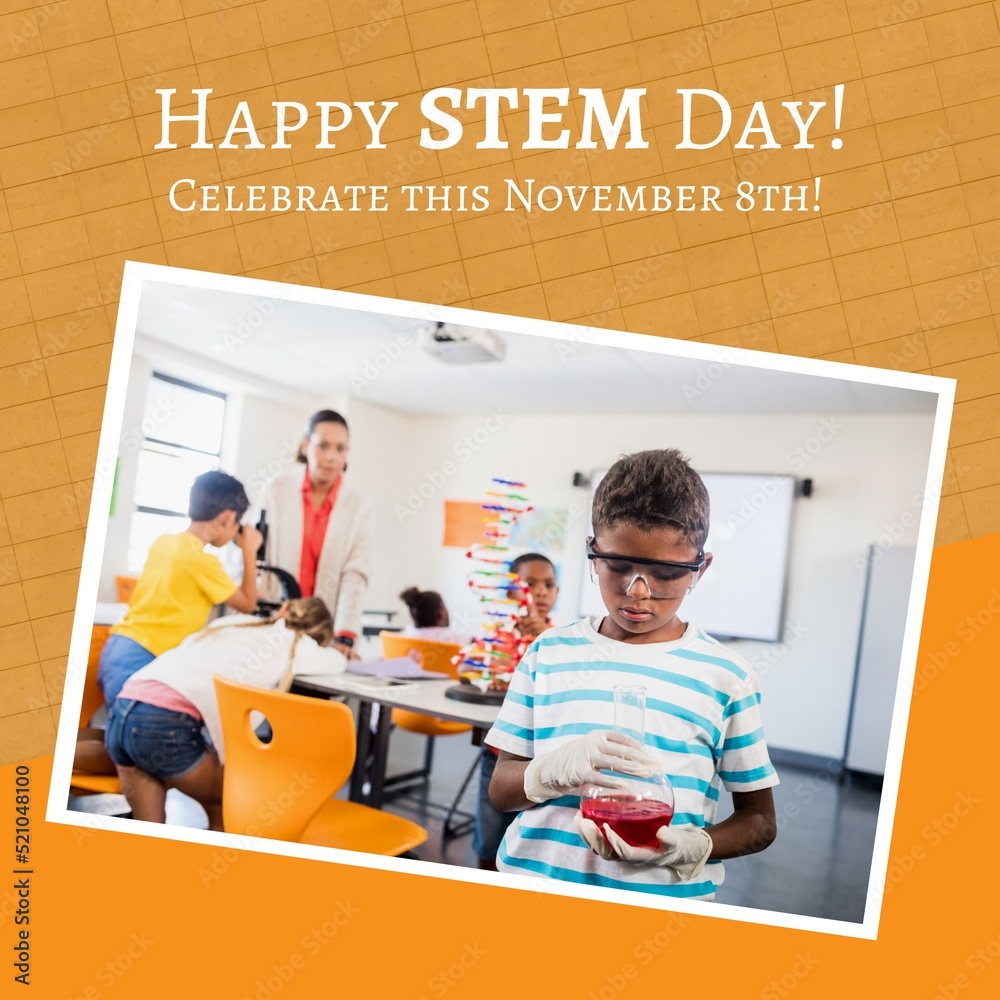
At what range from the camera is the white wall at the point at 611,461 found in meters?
2.14

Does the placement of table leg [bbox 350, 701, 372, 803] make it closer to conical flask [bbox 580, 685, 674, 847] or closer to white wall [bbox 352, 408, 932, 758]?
white wall [bbox 352, 408, 932, 758]

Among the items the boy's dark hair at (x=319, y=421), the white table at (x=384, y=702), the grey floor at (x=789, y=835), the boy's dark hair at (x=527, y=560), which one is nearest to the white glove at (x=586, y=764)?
the white table at (x=384, y=702)

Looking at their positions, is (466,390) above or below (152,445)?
above

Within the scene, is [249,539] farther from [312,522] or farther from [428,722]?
[428,722]

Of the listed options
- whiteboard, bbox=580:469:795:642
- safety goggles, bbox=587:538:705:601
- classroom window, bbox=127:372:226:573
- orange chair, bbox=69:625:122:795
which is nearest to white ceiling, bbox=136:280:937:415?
classroom window, bbox=127:372:226:573

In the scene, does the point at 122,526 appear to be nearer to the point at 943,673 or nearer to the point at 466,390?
the point at 466,390

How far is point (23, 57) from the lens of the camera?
217cm

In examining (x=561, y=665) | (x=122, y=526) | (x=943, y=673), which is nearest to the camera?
(x=561, y=665)

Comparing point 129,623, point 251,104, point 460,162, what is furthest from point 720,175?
point 129,623

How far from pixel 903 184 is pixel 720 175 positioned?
17.0 inches

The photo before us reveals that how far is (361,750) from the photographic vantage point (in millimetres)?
2881

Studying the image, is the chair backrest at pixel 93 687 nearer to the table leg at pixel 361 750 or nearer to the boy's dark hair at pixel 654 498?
the table leg at pixel 361 750

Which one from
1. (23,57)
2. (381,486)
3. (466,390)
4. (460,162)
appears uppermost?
(23,57)

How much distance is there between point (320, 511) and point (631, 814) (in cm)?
124
